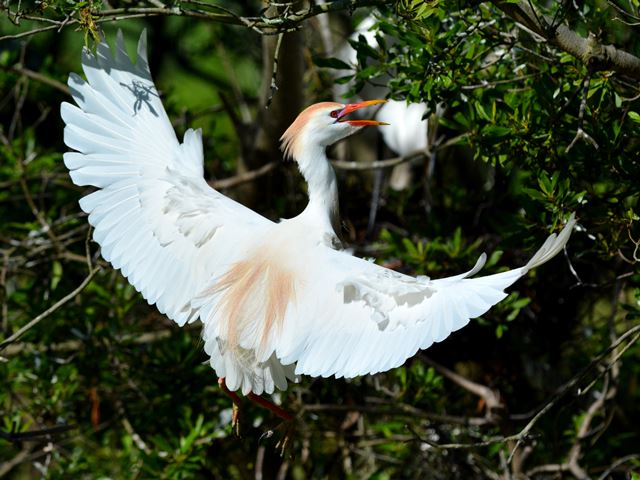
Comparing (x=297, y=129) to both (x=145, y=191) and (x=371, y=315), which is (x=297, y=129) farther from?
(x=371, y=315)

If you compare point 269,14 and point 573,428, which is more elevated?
point 269,14

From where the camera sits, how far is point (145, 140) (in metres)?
2.77

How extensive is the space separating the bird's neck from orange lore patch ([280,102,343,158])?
3 centimetres

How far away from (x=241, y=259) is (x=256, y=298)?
0.44 ft

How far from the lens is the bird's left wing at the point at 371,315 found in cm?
209

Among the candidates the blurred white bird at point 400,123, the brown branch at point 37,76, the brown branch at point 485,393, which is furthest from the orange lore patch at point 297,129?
the blurred white bird at point 400,123

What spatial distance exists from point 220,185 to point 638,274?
5.70 feet

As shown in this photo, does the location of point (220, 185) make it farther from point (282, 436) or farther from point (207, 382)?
point (282, 436)

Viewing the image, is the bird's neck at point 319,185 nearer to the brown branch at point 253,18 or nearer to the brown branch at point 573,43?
the brown branch at point 253,18

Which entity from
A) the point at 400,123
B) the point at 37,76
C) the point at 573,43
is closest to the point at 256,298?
the point at 573,43

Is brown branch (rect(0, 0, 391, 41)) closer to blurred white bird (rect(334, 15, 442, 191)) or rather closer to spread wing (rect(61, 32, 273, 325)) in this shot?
spread wing (rect(61, 32, 273, 325))

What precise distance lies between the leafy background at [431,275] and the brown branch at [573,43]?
8cm

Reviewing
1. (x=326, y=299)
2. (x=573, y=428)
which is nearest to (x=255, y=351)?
(x=326, y=299)

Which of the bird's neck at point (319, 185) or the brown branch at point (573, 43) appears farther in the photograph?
the bird's neck at point (319, 185)
